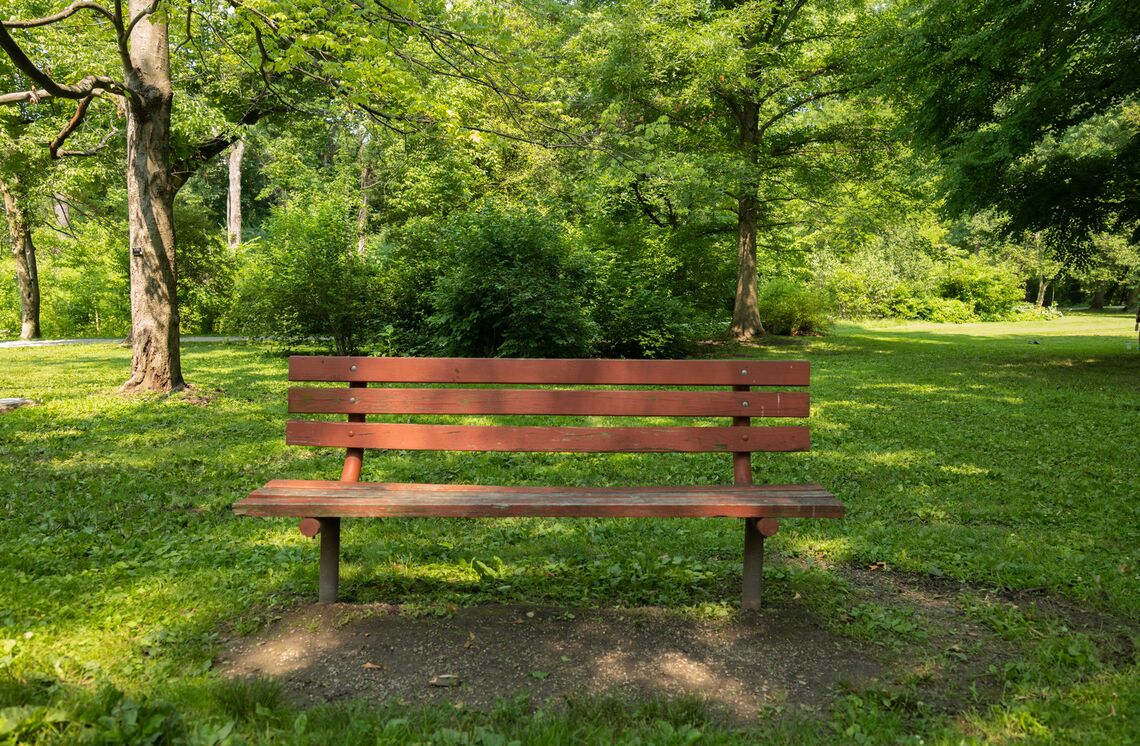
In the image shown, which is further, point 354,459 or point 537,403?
point 354,459

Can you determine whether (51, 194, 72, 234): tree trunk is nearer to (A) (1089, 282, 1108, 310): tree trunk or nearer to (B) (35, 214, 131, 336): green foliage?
(B) (35, 214, 131, 336): green foliage

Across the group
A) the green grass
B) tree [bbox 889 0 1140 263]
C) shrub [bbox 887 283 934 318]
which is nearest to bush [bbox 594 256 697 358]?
tree [bbox 889 0 1140 263]

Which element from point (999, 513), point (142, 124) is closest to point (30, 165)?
point (142, 124)

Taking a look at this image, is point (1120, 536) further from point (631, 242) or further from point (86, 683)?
point (631, 242)

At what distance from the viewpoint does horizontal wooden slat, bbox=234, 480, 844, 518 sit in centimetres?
317

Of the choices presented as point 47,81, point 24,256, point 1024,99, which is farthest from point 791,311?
point 24,256

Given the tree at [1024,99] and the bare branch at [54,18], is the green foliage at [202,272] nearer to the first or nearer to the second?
the bare branch at [54,18]

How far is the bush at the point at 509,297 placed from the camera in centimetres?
1220

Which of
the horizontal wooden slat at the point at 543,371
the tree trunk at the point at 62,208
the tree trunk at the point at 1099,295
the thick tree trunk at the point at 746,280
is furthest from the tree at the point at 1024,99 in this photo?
the tree trunk at the point at 1099,295

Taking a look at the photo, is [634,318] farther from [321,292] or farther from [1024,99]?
[1024,99]

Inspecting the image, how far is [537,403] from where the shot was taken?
359cm

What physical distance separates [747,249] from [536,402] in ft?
56.2

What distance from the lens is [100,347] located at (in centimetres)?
1891

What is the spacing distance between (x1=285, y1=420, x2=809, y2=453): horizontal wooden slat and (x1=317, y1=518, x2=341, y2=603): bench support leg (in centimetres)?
40
